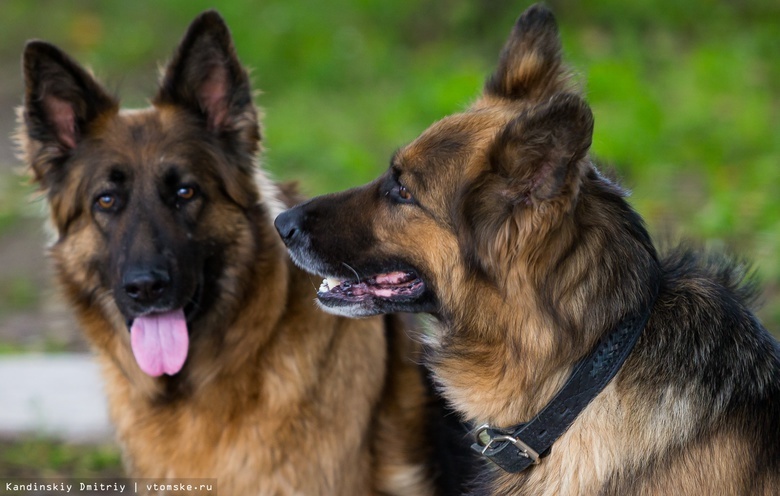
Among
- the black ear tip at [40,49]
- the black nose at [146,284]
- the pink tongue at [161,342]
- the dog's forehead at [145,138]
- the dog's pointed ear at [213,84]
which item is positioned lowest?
the pink tongue at [161,342]

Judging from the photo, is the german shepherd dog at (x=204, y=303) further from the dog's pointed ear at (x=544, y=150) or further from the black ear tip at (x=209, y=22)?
the dog's pointed ear at (x=544, y=150)

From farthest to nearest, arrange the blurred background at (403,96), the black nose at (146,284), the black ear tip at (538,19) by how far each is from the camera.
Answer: the blurred background at (403,96) → the black nose at (146,284) → the black ear tip at (538,19)

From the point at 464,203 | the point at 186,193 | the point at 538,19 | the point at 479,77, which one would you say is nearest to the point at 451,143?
the point at 464,203

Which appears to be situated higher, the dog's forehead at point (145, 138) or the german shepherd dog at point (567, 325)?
the dog's forehead at point (145, 138)

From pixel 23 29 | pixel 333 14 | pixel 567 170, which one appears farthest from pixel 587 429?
pixel 23 29

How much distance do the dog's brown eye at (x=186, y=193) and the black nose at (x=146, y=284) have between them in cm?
38

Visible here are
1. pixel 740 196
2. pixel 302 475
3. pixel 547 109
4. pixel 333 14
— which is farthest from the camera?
pixel 333 14

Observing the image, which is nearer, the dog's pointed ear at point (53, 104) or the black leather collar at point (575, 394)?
the black leather collar at point (575, 394)

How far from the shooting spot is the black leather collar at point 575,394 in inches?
106

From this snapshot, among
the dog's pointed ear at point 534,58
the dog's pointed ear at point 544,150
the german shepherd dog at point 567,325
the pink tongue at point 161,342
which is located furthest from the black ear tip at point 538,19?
the pink tongue at point 161,342

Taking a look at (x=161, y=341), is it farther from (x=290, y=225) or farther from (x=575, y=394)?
(x=575, y=394)

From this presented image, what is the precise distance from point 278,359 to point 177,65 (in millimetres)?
1360

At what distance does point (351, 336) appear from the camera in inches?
149

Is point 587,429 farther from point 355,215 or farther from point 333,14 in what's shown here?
point 333,14
